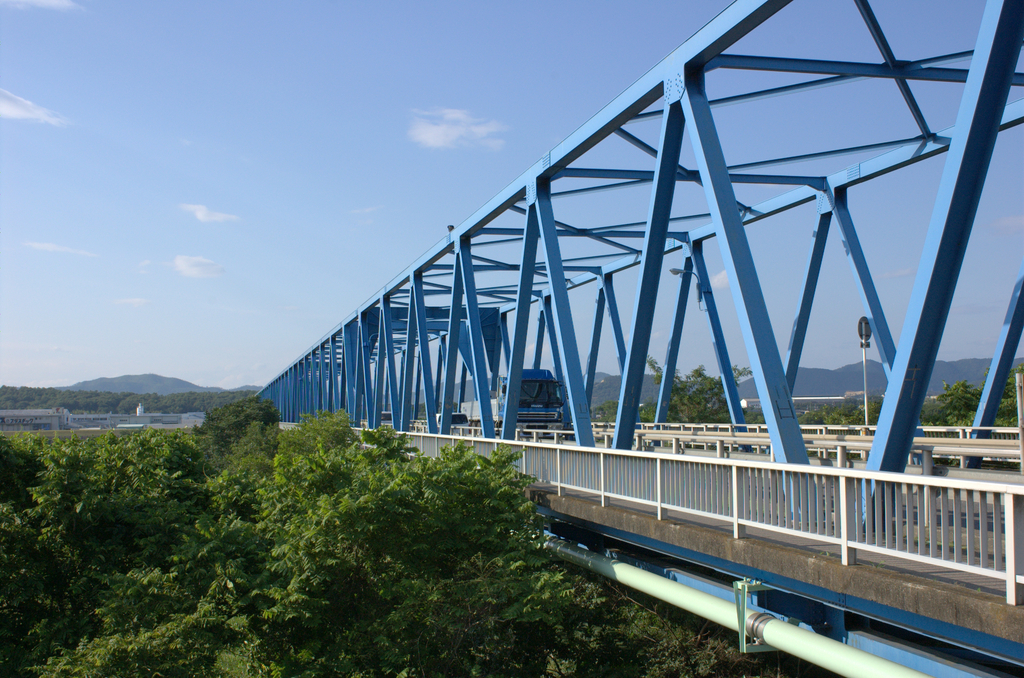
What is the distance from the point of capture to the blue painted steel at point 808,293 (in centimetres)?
2025

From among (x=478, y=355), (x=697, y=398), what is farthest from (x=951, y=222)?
(x=697, y=398)

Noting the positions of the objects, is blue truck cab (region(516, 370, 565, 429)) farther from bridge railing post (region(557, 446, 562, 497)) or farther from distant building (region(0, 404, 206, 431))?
distant building (region(0, 404, 206, 431))

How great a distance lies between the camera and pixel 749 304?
375 inches

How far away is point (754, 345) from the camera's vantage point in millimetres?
9406

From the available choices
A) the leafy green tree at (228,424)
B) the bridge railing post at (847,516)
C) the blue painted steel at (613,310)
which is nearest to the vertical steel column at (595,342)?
the blue painted steel at (613,310)

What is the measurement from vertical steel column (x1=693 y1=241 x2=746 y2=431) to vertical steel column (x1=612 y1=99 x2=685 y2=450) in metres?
13.6

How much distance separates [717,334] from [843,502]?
2105 centimetres

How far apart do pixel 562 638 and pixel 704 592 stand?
12.5 ft

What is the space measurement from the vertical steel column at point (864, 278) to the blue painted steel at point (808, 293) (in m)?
0.47

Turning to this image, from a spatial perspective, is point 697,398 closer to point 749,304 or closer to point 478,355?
point 478,355

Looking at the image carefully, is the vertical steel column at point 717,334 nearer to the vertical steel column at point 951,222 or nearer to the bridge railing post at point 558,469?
the bridge railing post at point 558,469

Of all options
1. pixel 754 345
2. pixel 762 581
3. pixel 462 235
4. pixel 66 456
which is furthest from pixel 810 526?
pixel 462 235

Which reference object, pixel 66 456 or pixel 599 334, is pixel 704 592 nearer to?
pixel 66 456

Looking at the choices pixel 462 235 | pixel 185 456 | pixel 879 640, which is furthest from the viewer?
pixel 462 235
